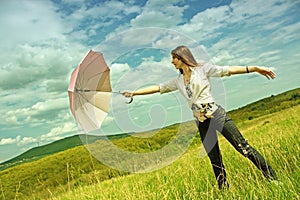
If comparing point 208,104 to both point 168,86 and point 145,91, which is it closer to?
point 168,86

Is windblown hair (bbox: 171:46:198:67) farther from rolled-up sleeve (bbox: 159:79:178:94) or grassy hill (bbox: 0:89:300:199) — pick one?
grassy hill (bbox: 0:89:300:199)

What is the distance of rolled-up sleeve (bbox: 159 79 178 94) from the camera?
5.81 meters

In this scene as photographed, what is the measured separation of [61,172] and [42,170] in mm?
2809

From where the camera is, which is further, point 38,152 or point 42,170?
point 38,152

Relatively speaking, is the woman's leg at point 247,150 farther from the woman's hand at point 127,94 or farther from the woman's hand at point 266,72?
the woman's hand at point 127,94

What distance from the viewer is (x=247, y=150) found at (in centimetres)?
537

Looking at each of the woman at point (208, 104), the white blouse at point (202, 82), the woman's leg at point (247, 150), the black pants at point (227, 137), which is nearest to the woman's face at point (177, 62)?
the woman at point (208, 104)

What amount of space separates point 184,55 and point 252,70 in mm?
966

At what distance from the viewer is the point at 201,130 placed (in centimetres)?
553

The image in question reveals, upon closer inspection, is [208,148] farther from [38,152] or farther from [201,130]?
[38,152]

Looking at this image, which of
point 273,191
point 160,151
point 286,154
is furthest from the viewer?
point 160,151

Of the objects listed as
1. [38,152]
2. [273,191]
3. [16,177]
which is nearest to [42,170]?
[16,177]

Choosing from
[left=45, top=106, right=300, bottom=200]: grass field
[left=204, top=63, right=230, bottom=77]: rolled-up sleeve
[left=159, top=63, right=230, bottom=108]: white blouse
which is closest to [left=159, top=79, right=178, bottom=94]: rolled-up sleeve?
→ [left=159, top=63, right=230, bottom=108]: white blouse


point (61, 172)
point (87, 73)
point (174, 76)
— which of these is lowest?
point (61, 172)
